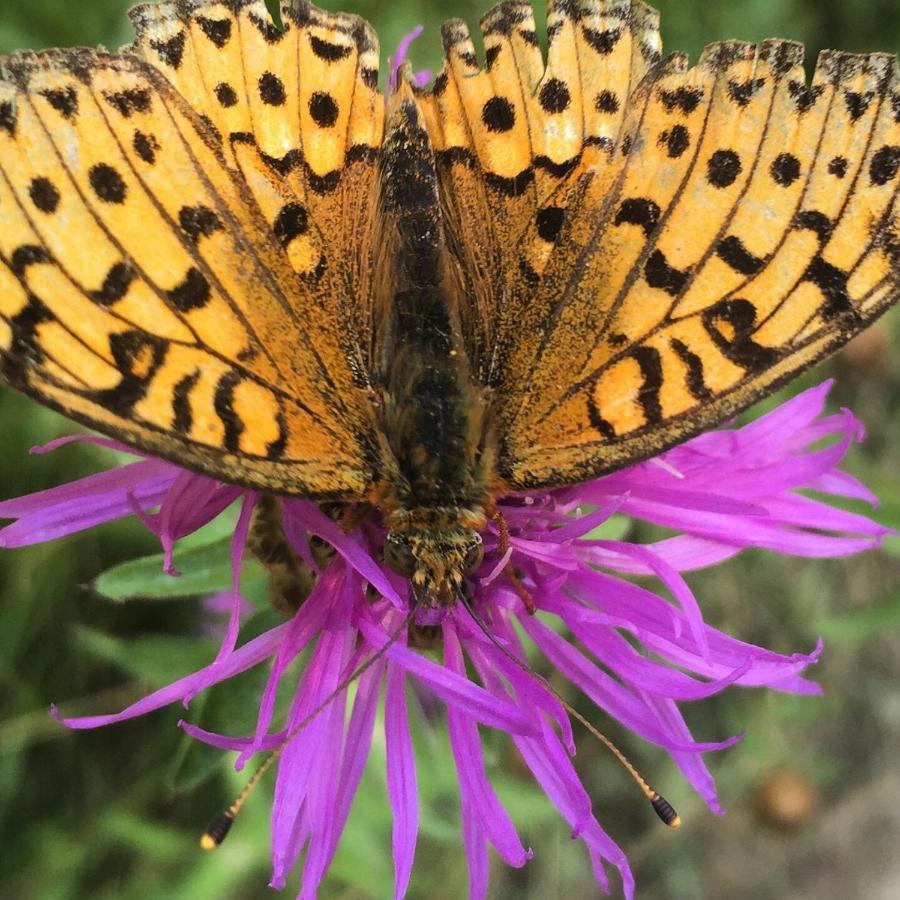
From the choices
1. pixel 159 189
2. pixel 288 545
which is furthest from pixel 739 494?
pixel 159 189

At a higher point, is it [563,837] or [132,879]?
[563,837]

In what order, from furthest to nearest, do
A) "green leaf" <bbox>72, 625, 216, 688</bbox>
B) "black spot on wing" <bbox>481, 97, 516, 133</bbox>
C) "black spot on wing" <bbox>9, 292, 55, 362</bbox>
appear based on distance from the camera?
"green leaf" <bbox>72, 625, 216, 688</bbox> → "black spot on wing" <bbox>481, 97, 516, 133</bbox> → "black spot on wing" <bbox>9, 292, 55, 362</bbox>

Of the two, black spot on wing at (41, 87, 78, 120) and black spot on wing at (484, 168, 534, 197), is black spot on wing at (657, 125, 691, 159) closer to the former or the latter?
black spot on wing at (484, 168, 534, 197)

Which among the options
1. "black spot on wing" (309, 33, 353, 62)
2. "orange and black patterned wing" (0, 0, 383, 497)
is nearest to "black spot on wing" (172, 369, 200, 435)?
"orange and black patterned wing" (0, 0, 383, 497)

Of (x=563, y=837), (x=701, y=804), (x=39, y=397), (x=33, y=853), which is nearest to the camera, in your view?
(x=39, y=397)

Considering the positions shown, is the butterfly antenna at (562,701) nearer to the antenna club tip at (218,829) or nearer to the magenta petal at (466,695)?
the magenta petal at (466,695)

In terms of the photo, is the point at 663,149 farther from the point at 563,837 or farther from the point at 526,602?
the point at 563,837

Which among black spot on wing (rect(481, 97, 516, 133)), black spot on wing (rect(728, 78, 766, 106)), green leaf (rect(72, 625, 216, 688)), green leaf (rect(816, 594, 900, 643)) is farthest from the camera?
green leaf (rect(816, 594, 900, 643))

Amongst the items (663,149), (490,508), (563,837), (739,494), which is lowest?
(563,837)

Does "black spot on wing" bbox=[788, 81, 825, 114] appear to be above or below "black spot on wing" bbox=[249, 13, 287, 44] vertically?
above
